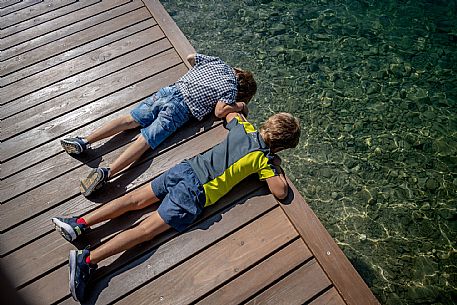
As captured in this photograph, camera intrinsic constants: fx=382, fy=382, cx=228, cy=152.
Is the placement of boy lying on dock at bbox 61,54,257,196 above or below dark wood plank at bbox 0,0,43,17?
below

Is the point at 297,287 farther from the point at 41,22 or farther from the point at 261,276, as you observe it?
the point at 41,22

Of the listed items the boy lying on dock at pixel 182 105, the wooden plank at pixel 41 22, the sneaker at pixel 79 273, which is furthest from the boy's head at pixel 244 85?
the wooden plank at pixel 41 22

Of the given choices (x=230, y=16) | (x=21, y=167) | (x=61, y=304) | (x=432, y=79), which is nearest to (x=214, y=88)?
(x=21, y=167)

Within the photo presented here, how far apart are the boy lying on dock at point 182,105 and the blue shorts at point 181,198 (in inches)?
21.9

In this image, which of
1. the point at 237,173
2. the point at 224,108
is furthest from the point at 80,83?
the point at 237,173

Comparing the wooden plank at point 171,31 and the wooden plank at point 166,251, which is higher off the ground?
the wooden plank at point 171,31

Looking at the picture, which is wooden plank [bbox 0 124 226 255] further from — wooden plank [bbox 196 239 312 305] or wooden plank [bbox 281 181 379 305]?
wooden plank [bbox 196 239 312 305]

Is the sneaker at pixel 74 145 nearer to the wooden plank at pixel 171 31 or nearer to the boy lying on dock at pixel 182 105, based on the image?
the boy lying on dock at pixel 182 105

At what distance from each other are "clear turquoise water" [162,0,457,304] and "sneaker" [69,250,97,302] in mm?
2756

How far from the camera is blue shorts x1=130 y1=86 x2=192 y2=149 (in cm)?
362

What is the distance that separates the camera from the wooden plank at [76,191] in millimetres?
3205

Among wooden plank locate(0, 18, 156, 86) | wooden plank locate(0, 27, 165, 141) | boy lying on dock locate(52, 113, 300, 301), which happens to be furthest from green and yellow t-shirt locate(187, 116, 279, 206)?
wooden plank locate(0, 18, 156, 86)

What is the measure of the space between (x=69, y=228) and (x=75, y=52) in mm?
2560

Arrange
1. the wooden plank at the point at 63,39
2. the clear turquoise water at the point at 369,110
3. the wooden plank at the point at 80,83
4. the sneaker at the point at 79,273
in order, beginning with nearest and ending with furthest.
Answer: the sneaker at the point at 79,273 < the wooden plank at the point at 80,83 < the clear turquoise water at the point at 369,110 < the wooden plank at the point at 63,39
